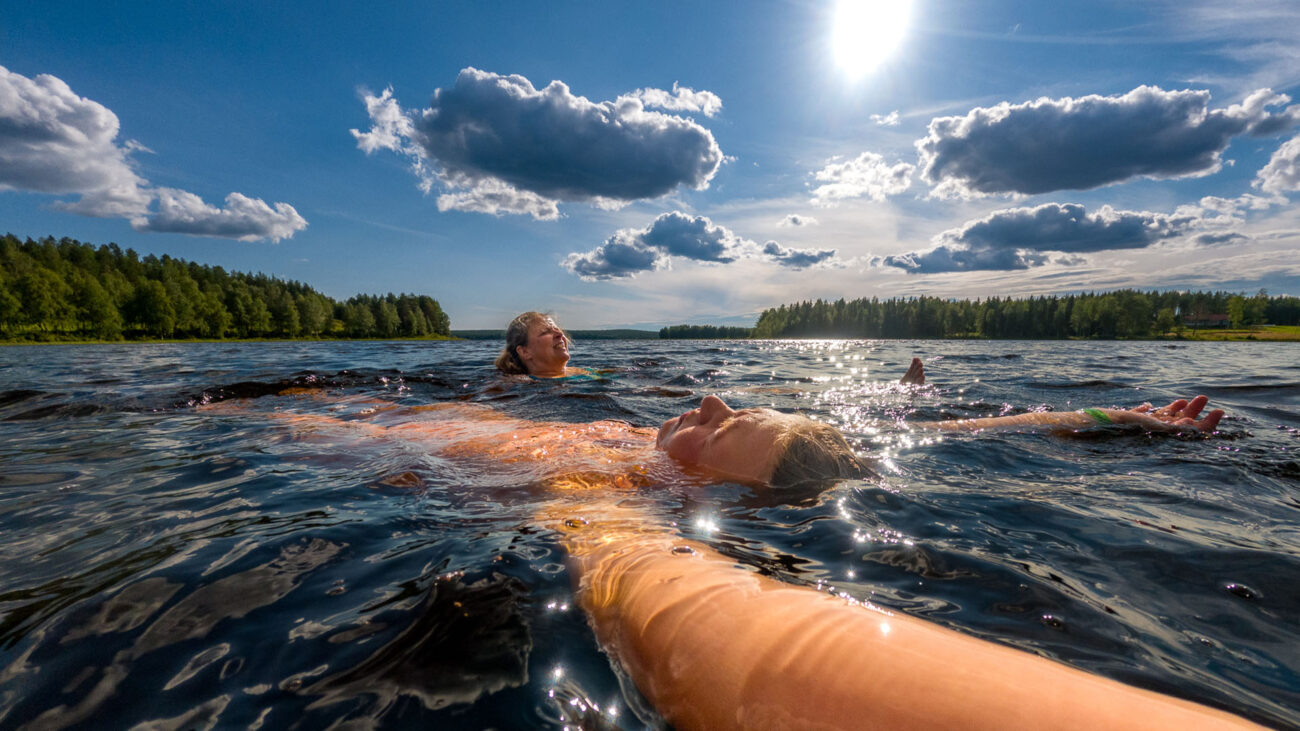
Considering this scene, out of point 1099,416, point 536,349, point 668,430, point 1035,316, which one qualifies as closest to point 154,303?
point 536,349

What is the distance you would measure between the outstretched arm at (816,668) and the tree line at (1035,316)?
126m

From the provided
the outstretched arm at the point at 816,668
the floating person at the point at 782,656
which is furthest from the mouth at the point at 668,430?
the outstretched arm at the point at 816,668

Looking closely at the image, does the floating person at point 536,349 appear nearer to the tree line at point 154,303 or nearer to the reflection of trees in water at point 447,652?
the reflection of trees in water at point 447,652

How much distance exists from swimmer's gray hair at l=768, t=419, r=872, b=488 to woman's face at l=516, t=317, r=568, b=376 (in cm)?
680

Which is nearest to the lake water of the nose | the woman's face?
the nose

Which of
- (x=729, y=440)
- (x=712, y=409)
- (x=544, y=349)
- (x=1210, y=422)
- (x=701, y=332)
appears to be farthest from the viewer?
(x=701, y=332)

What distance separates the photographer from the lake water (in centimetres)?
150

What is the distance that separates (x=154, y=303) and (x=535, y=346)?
9213 cm

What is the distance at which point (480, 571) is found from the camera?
2117 mm

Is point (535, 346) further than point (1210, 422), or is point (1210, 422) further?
point (535, 346)

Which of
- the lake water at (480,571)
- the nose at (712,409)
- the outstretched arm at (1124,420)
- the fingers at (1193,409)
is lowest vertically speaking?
the lake water at (480,571)

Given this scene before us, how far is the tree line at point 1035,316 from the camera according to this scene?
9388 centimetres

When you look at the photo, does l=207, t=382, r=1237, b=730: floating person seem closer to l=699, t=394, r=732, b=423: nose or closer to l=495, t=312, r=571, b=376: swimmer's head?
l=699, t=394, r=732, b=423: nose

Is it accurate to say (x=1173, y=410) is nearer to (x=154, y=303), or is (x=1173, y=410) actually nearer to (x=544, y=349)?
(x=544, y=349)
